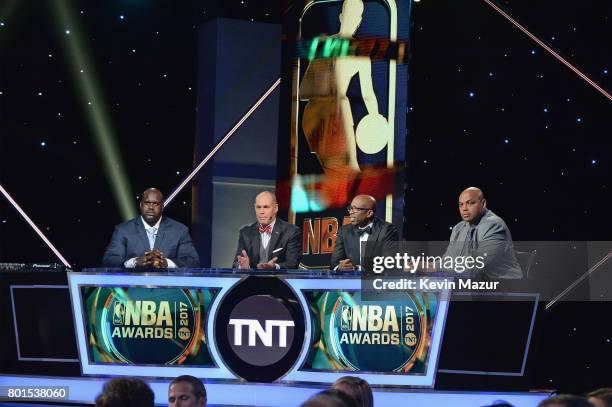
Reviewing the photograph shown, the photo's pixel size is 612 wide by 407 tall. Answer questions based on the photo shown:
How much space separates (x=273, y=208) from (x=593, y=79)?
267cm

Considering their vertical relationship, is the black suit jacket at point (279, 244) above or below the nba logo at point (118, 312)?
above

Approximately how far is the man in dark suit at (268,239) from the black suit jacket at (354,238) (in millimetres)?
270

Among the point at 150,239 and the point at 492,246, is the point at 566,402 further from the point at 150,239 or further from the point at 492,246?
the point at 150,239

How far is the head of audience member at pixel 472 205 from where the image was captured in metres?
6.19

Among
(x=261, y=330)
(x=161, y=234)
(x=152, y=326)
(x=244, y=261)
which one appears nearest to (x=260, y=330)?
(x=261, y=330)

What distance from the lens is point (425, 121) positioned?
866 centimetres

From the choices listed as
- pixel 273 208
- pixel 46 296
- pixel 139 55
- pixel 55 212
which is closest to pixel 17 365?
pixel 46 296

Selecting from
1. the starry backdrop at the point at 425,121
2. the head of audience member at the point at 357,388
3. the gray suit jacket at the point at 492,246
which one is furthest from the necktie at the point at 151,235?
the head of audience member at the point at 357,388

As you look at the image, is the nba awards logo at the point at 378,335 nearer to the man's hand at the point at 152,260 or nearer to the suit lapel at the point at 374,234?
the suit lapel at the point at 374,234

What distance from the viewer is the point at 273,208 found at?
22.8ft

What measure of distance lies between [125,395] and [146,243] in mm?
3429

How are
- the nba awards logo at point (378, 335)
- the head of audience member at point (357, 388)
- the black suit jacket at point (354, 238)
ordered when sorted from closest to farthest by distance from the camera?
the head of audience member at point (357, 388)
the nba awards logo at point (378, 335)
the black suit jacket at point (354, 238)

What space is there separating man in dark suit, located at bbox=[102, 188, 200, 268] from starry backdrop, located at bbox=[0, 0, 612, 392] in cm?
224

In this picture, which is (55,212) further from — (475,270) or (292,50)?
(475,270)
